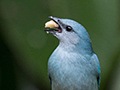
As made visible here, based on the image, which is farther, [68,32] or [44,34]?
[44,34]

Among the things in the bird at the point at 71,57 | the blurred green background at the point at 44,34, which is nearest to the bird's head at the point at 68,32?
the bird at the point at 71,57

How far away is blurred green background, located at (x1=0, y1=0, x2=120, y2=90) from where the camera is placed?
3862 millimetres

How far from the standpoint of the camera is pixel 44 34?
4.00 metres

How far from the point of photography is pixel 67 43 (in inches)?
117

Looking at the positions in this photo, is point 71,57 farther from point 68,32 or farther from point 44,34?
point 44,34

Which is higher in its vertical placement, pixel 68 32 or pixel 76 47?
pixel 68 32

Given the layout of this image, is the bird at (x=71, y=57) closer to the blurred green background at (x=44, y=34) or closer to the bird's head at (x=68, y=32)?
the bird's head at (x=68, y=32)

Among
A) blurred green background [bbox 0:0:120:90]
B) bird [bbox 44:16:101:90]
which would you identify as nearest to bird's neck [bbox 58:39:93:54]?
bird [bbox 44:16:101:90]

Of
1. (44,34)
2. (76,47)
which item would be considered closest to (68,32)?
(76,47)

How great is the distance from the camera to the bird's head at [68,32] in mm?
2893

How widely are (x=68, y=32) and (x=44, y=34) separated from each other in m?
1.09

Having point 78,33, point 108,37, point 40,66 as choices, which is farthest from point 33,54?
point 78,33

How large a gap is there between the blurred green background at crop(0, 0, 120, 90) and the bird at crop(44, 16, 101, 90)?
2.88 feet

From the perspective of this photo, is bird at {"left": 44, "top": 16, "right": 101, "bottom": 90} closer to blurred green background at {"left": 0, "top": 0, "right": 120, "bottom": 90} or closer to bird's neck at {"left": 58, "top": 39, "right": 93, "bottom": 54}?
bird's neck at {"left": 58, "top": 39, "right": 93, "bottom": 54}
